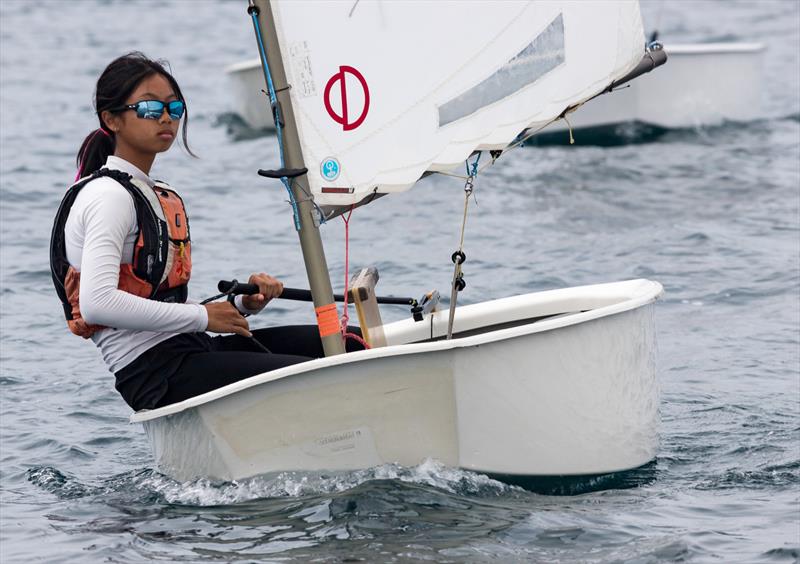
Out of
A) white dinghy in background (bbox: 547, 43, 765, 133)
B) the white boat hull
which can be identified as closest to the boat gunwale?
the white boat hull

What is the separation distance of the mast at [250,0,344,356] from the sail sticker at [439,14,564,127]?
42cm

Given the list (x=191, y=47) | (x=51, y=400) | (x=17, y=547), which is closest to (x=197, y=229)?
(x=51, y=400)

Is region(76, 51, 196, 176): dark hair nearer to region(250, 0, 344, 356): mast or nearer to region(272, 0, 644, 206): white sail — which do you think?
region(250, 0, 344, 356): mast

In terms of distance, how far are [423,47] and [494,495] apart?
1.27 m

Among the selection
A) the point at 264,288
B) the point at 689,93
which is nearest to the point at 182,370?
the point at 264,288

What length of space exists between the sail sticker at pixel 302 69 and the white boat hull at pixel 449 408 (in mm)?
739

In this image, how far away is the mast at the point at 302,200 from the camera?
3.62 m

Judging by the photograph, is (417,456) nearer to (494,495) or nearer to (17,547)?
(494,495)

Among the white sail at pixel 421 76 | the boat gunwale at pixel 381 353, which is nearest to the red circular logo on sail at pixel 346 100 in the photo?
the white sail at pixel 421 76

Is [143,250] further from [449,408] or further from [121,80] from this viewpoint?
[449,408]

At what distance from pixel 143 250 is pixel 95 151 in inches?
14.5

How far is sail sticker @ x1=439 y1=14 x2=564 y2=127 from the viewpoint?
3758 mm

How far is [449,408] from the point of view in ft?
12.0

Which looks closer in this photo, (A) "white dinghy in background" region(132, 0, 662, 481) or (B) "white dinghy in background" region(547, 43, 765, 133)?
(A) "white dinghy in background" region(132, 0, 662, 481)
